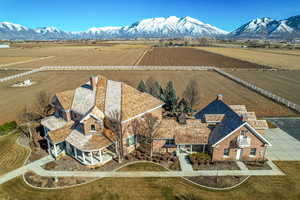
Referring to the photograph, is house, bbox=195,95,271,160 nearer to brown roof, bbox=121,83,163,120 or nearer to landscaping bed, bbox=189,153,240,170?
landscaping bed, bbox=189,153,240,170

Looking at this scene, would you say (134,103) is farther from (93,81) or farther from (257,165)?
(257,165)

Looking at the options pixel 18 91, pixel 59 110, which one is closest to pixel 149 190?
pixel 59 110

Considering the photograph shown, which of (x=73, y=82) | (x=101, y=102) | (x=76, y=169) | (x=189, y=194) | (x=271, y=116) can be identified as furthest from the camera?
(x=73, y=82)

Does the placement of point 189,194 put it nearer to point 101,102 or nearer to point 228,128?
point 228,128

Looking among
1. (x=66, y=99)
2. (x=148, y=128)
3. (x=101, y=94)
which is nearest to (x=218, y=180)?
(x=148, y=128)

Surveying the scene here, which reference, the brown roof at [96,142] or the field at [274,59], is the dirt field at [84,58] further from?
the brown roof at [96,142]

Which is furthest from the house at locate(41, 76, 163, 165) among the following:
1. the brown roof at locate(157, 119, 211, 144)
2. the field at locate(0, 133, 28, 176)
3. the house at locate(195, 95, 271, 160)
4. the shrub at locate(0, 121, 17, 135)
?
the house at locate(195, 95, 271, 160)
